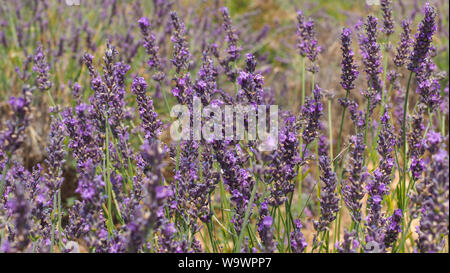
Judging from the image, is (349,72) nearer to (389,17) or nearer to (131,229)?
(389,17)

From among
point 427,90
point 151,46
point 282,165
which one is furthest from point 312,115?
point 151,46

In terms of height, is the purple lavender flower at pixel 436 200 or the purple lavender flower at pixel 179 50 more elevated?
the purple lavender flower at pixel 179 50

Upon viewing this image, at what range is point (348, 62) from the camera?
2.00m

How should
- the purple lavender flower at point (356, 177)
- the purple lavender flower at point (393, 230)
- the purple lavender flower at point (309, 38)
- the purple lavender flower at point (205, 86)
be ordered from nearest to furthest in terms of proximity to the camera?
the purple lavender flower at point (356, 177) → the purple lavender flower at point (393, 230) → the purple lavender flower at point (205, 86) → the purple lavender flower at point (309, 38)

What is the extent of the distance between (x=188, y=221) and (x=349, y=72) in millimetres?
940

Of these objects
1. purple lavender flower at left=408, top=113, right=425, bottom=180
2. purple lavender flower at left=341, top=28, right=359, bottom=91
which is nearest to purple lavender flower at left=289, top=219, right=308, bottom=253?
purple lavender flower at left=408, top=113, right=425, bottom=180

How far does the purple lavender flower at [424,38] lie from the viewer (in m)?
1.77

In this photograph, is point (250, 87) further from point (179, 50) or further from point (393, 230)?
point (393, 230)

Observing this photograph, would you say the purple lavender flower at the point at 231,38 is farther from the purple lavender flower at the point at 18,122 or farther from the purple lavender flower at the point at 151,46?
the purple lavender flower at the point at 18,122

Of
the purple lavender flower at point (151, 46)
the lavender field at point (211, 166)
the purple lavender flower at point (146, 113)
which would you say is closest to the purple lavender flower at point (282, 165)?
the lavender field at point (211, 166)

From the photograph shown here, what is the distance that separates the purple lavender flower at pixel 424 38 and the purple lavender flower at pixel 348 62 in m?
0.23

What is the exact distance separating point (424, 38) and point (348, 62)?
0.32 m
